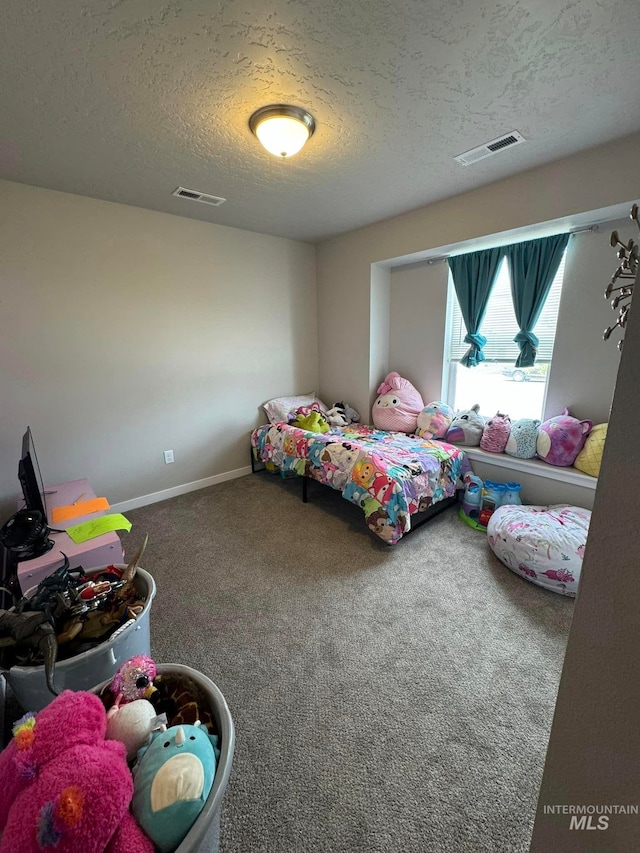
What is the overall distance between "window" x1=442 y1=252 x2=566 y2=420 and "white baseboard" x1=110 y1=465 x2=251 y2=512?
2.29 meters

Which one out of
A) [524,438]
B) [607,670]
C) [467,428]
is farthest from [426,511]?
[607,670]

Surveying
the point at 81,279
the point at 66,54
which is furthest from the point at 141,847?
the point at 81,279

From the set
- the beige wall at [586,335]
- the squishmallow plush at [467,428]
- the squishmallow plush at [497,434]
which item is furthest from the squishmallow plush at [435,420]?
the beige wall at [586,335]

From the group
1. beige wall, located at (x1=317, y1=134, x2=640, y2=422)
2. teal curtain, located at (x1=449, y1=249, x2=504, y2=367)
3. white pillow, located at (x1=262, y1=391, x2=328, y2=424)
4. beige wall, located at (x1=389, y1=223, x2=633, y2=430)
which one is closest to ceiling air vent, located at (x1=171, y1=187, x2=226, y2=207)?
beige wall, located at (x1=317, y1=134, x2=640, y2=422)

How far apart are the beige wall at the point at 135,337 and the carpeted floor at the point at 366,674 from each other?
34.3 inches

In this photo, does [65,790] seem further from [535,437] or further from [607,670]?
[535,437]

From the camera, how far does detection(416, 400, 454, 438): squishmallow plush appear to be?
126 inches

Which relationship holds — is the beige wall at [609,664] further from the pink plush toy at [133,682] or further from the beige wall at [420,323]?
the beige wall at [420,323]

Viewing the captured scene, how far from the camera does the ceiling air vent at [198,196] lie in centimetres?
252

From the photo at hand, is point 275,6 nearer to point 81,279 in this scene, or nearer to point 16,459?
point 81,279

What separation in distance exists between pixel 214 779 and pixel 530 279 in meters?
3.24

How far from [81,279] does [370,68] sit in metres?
2.35

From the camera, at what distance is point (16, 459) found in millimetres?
2484

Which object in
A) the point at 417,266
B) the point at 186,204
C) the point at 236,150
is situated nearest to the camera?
the point at 236,150
